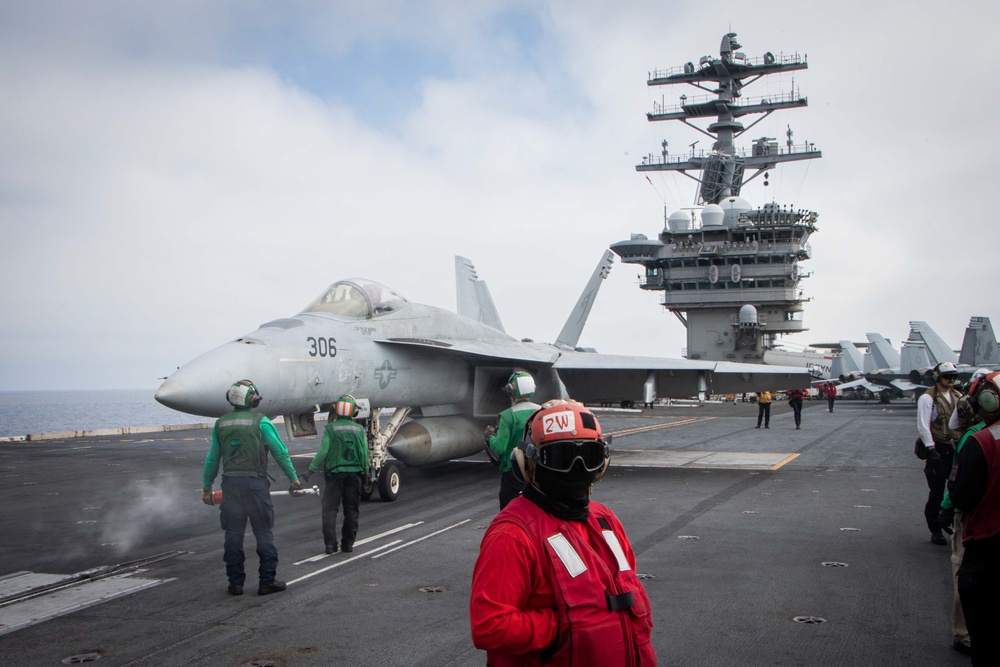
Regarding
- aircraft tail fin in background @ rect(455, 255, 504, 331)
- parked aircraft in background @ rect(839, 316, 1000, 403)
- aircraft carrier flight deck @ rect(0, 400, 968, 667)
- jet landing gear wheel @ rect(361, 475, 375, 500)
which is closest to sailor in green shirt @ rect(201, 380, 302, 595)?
aircraft carrier flight deck @ rect(0, 400, 968, 667)

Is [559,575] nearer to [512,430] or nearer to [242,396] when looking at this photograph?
[512,430]

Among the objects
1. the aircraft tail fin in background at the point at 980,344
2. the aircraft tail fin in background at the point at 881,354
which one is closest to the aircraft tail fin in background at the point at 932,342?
the aircraft tail fin in background at the point at 980,344

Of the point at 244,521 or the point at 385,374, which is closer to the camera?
the point at 244,521

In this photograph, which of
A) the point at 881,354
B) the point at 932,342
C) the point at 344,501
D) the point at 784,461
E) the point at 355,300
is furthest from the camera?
the point at 881,354

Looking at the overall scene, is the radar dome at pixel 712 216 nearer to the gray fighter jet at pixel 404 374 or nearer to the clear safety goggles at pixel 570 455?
the gray fighter jet at pixel 404 374

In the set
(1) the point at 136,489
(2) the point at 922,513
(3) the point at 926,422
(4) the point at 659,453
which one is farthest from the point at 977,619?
(4) the point at 659,453

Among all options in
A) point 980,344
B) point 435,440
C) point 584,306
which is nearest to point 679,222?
point 980,344

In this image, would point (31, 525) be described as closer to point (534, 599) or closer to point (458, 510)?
point (458, 510)

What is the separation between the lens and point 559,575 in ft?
8.24

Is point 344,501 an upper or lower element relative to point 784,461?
upper

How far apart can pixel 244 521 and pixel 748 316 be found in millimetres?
55185

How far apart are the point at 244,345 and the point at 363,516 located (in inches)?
114

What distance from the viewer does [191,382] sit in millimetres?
9438

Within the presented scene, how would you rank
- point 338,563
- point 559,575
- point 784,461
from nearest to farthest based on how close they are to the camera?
point 559,575 → point 338,563 → point 784,461
